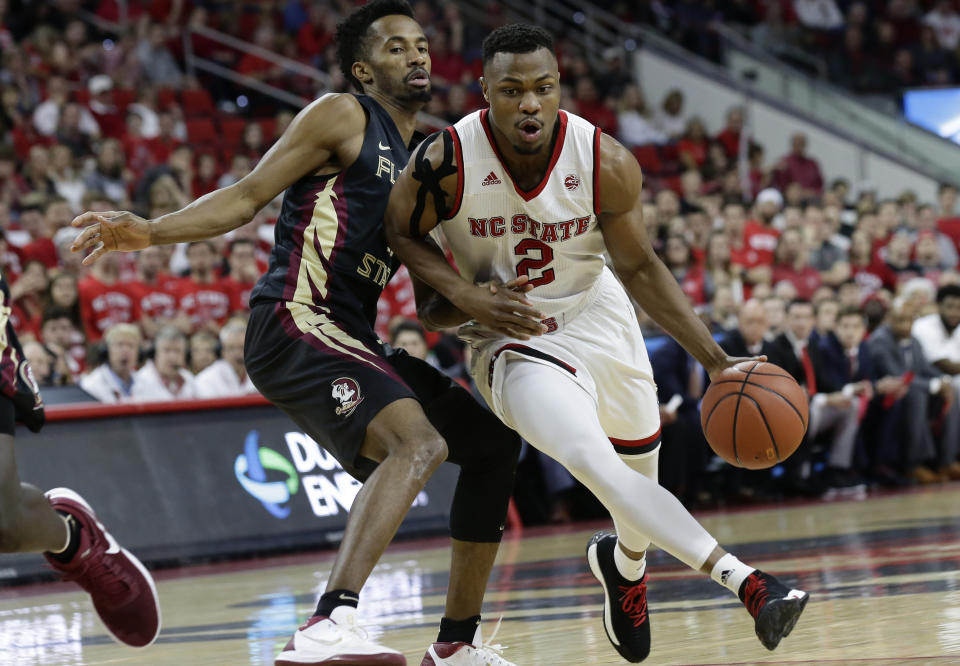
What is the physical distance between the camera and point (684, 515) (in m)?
3.81

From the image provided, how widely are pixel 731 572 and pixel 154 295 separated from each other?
733 centimetres

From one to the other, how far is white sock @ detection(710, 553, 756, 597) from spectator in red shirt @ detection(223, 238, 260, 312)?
285 inches

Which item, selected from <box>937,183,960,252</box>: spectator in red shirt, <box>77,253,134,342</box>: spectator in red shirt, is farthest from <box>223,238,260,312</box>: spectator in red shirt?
<box>937,183,960,252</box>: spectator in red shirt

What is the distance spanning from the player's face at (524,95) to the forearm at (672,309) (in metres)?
0.54

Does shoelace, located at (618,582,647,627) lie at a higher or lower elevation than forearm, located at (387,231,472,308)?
lower

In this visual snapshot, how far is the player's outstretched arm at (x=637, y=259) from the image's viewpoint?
417cm

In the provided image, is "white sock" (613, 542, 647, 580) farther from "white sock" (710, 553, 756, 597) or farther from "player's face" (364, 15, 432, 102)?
"player's face" (364, 15, 432, 102)

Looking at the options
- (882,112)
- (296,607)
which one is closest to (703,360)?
(296,607)

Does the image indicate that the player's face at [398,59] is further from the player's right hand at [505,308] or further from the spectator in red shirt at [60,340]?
the spectator in red shirt at [60,340]

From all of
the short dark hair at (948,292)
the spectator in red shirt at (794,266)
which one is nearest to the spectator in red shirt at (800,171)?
the spectator in red shirt at (794,266)

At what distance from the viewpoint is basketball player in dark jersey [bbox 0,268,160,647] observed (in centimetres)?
397

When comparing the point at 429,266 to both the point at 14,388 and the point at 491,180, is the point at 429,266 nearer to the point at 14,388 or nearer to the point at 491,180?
the point at 491,180

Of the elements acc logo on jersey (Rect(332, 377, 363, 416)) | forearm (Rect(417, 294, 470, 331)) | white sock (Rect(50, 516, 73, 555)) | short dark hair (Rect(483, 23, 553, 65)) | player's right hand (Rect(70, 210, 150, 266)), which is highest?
short dark hair (Rect(483, 23, 553, 65))

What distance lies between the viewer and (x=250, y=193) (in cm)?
417
